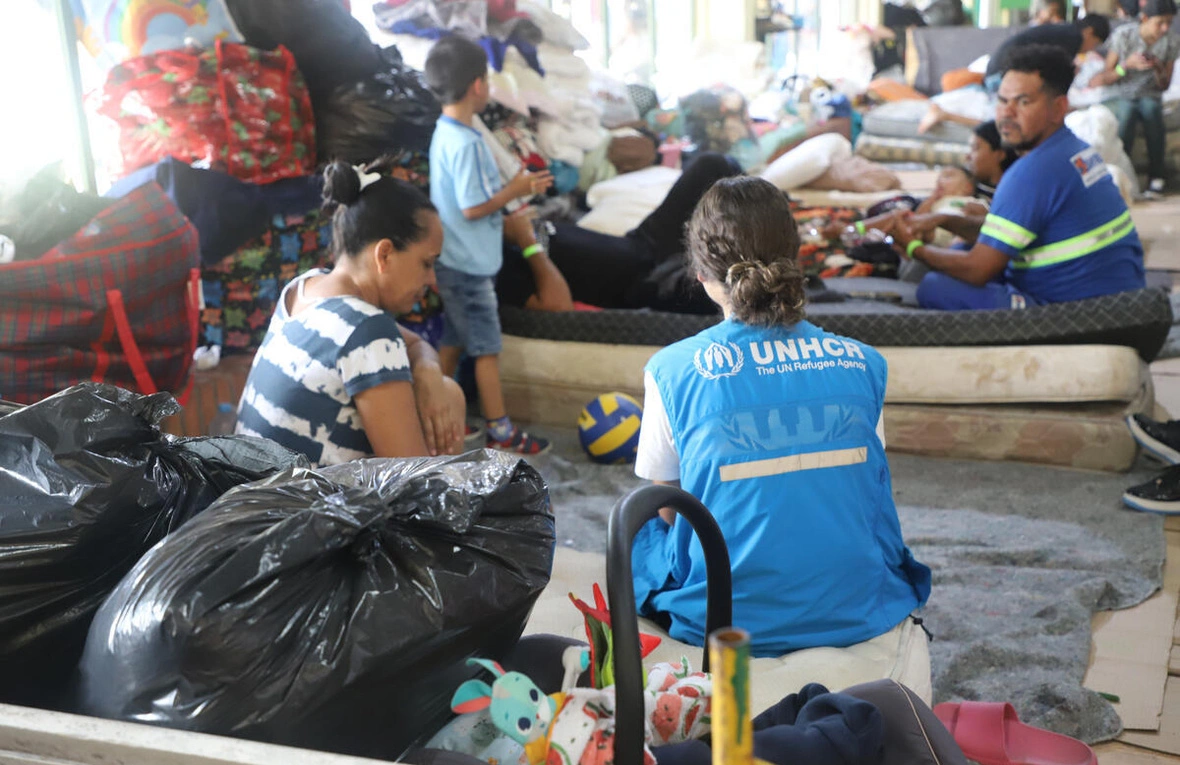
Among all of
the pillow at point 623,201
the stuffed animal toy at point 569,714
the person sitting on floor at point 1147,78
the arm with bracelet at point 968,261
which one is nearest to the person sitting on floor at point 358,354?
the stuffed animal toy at point 569,714

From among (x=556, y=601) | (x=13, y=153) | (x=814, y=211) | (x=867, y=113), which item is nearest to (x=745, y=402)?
(x=556, y=601)

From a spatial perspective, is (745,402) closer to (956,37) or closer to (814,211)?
(814,211)

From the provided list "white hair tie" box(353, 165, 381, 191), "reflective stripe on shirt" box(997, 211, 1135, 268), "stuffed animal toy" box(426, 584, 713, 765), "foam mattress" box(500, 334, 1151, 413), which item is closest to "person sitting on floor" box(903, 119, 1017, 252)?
"reflective stripe on shirt" box(997, 211, 1135, 268)

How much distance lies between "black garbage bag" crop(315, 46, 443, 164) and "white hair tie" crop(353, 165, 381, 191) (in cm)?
112

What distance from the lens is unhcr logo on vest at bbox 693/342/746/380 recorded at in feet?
5.20

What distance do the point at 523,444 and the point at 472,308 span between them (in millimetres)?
485

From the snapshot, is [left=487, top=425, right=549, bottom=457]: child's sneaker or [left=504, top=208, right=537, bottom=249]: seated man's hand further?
[left=504, top=208, right=537, bottom=249]: seated man's hand

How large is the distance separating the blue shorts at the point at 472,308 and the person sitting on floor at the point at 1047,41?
13.9 ft

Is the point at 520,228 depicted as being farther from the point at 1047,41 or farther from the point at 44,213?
the point at 1047,41

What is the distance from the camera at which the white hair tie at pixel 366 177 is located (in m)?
2.20

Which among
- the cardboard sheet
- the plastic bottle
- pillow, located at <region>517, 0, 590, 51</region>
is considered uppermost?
pillow, located at <region>517, 0, 590, 51</region>

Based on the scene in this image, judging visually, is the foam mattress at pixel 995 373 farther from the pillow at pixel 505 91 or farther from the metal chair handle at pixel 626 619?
the metal chair handle at pixel 626 619

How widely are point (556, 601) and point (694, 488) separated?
0.41m

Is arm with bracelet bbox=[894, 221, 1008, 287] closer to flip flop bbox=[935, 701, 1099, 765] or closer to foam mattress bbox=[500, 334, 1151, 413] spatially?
foam mattress bbox=[500, 334, 1151, 413]
